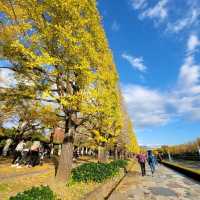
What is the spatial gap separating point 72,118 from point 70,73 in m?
2.24

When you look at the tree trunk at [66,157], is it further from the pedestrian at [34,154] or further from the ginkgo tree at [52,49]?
the pedestrian at [34,154]

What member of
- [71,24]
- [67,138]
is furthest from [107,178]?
[71,24]

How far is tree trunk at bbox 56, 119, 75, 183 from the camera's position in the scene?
9.23 metres

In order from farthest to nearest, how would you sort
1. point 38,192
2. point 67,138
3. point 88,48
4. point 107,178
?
point 107,178
point 67,138
point 88,48
point 38,192

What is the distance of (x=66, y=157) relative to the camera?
952 centimetres

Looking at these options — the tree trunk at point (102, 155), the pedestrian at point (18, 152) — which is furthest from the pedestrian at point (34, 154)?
the tree trunk at point (102, 155)

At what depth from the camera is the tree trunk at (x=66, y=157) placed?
923 cm

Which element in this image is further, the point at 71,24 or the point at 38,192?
the point at 71,24

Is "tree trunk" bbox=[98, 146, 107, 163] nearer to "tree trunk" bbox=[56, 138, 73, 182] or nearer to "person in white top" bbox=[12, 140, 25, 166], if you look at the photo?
"person in white top" bbox=[12, 140, 25, 166]

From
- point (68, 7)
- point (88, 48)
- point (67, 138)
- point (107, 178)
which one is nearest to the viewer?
point (68, 7)

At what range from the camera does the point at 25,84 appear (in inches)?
353

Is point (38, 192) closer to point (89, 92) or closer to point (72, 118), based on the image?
point (89, 92)

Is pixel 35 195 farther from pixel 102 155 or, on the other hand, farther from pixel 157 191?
pixel 102 155

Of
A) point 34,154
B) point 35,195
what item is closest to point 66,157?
point 35,195
